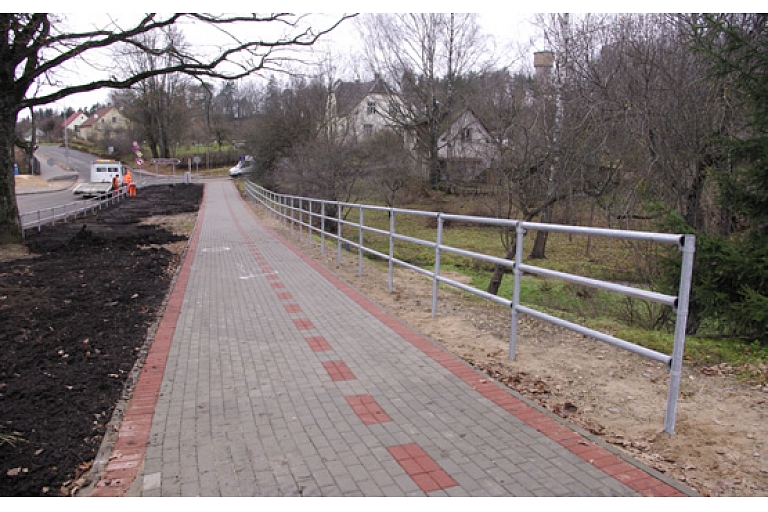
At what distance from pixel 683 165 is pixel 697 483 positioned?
23.4 ft

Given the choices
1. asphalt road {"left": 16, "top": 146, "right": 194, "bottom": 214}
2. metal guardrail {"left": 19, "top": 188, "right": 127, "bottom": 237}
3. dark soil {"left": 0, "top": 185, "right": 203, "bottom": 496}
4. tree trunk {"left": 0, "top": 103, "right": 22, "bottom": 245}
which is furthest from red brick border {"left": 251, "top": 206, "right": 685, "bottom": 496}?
asphalt road {"left": 16, "top": 146, "right": 194, "bottom": 214}

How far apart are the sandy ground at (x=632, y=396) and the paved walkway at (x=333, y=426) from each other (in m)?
0.26

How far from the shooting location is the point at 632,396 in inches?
167

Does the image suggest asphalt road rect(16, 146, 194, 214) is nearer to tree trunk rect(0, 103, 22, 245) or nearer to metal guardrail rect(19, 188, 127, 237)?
metal guardrail rect(19, 188, 127, 237)

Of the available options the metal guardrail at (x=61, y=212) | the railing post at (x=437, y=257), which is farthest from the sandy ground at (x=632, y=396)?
the metal guardrail at (x=61, y=212)

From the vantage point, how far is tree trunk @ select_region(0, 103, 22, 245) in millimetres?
12148

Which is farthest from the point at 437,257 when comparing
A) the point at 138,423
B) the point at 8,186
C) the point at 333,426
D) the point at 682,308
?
the point at 8,186

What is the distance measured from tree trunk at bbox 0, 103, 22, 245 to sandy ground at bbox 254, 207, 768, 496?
10.5 meters

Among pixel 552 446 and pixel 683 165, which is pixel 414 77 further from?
pixel 552 446

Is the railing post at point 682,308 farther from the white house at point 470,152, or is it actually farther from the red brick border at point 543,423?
the white house at point 470,152

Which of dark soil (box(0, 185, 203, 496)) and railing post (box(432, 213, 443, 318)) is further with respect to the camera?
railing post (box(432, 213, 443, 318))

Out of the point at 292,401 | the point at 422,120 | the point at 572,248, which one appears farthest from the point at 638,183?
the point at 422,120

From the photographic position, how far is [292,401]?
13.7 ft

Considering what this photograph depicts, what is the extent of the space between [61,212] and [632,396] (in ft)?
80.4
